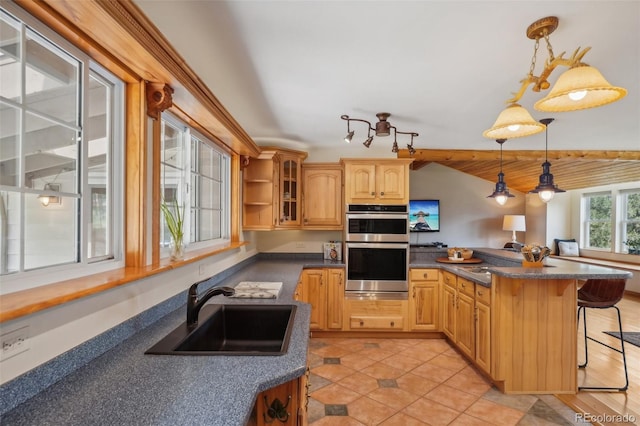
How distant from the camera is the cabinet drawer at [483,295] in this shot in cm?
274

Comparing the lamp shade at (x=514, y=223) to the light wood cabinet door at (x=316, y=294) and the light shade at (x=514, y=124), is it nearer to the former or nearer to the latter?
the light wood cabinet door at (x=316, y=294)

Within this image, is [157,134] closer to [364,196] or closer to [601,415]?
[364,196]

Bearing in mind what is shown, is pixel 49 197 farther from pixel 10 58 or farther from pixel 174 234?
pixel 174 234

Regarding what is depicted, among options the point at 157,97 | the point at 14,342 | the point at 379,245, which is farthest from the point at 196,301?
the point at 379,245

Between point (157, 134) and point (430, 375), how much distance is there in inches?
113

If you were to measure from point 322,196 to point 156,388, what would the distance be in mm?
3286

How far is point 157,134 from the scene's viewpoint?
1.74 m

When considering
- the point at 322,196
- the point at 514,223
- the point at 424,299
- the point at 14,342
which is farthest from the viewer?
the point at 514,223

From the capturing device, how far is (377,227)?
12.8ft

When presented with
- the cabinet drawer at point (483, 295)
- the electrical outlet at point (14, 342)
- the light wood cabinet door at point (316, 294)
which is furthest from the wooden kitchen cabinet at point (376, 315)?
the electrical outlet at point (14, 342)

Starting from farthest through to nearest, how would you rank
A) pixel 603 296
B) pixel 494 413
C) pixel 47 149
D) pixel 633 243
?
1. pixel 633 243
2. pixel 603 296
3. pixel 494 413
4. pixel 47 149

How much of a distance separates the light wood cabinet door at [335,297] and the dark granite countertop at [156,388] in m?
2.48

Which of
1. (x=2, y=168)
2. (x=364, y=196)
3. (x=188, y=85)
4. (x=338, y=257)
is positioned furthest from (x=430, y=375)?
(x=2, y=168)

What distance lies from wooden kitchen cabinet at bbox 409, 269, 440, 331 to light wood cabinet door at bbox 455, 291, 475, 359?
0.45 metres
